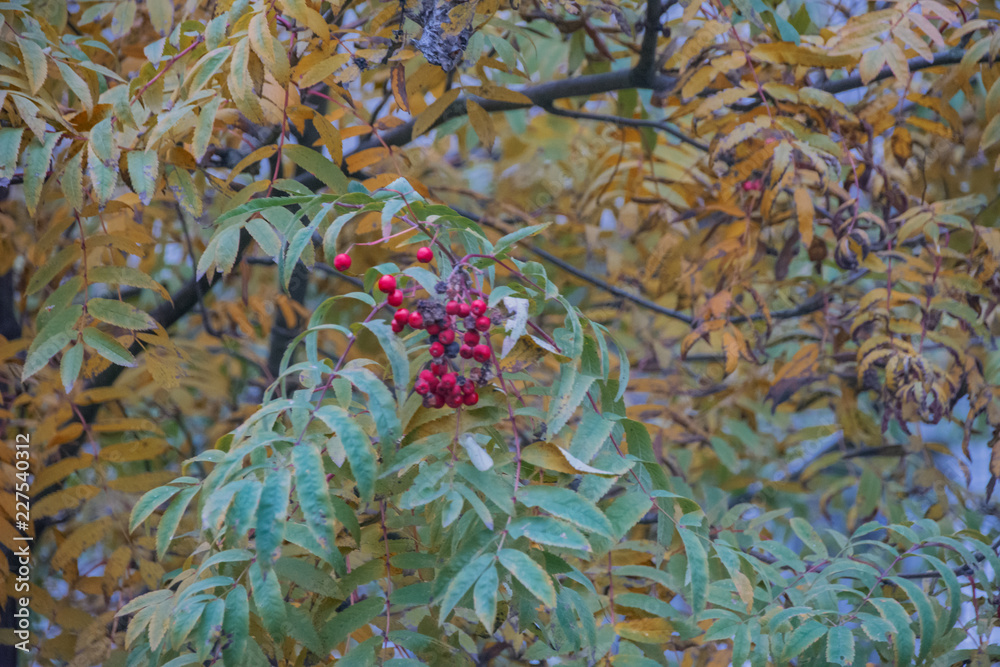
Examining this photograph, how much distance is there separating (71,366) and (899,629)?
1.51 m

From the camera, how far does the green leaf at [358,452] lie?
0.95 metres

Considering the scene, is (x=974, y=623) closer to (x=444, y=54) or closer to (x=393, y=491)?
(x=393, y=491)

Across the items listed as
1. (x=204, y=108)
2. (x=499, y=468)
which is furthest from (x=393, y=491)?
(x=204, y=108)

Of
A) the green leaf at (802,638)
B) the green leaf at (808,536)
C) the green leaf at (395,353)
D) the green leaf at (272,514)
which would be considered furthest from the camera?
the green leaf at (808,536)

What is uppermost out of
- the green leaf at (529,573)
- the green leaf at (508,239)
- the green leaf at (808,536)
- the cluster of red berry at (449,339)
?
the green leaf at (508,239)

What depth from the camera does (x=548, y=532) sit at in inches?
39.1

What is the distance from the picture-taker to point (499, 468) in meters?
1.13

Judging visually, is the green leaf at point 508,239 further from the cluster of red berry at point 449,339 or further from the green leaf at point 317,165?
the green leaf at point 317,165

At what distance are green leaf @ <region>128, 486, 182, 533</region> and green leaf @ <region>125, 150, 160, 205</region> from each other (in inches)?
19.9

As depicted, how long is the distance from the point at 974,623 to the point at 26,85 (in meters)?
2.11

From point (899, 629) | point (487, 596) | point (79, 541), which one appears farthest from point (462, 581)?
point (79, 541)

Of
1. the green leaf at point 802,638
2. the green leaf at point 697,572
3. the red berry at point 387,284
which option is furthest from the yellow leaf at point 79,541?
the green leaf at point 802,638

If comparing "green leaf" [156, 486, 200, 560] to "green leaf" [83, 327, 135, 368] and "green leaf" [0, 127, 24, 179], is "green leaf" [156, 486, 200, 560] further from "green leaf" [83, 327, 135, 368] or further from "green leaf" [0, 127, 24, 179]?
"green leaf" [0, 127, 24, 179]

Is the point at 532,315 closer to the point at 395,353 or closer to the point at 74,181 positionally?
the point at 395,353
